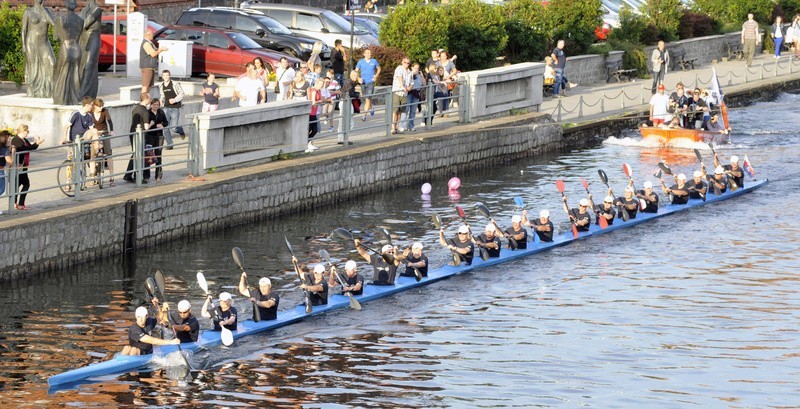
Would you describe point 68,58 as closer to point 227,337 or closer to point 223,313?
point 223,313

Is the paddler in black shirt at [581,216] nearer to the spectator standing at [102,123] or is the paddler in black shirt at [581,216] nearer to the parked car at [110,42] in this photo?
the spectator standing at [102,123]

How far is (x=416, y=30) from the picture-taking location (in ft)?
131

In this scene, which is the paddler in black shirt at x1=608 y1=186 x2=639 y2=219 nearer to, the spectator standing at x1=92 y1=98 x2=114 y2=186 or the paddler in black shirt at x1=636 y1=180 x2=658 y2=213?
the paddler in black shirt at x1=636 y1=180 x2=658 y2=213

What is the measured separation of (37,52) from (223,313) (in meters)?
11.8


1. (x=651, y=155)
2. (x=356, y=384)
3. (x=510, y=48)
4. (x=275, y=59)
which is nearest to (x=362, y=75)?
(x=275, y=59)

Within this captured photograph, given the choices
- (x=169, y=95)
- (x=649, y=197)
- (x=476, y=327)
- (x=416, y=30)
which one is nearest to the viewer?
(x=476, y=327)

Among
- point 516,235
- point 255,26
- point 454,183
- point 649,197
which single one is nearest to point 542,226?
point 516,235

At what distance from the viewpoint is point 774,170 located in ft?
122

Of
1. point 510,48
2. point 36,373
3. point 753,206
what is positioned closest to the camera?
point 36,373

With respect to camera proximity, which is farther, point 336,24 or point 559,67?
point 559,67

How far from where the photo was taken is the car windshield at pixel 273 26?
4019cm

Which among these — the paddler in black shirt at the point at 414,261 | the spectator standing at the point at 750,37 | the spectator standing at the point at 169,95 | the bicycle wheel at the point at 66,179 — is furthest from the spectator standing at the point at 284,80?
the spectator standing at the point at 750,37

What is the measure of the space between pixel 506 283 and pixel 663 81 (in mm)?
21099

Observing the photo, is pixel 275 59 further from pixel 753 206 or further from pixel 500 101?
pixel 753 206
